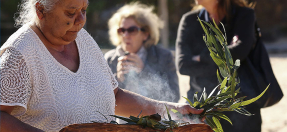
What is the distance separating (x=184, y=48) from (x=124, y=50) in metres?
0.69

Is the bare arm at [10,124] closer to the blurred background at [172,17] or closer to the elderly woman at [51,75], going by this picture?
the elderly woman at [51,75]

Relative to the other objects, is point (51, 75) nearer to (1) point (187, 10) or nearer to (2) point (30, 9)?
(2) point (30, 9)

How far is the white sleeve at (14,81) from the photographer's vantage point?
1351mm

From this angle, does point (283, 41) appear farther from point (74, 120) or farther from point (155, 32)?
point (74, 120)

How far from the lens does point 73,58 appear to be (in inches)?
69.7

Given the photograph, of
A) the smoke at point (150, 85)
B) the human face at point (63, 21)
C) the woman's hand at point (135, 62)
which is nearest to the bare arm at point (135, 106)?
the human face at point (63, 21)

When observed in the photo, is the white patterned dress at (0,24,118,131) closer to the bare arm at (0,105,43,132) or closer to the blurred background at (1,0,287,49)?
the bare arm at (0,105,43,132)

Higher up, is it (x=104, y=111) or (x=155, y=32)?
(x=155, y=32)

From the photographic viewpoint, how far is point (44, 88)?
1.49 m

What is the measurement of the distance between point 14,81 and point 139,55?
216 cm

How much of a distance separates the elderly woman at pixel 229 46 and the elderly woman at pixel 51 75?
48.7 inches

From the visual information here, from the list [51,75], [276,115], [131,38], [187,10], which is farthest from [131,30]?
[187,10]

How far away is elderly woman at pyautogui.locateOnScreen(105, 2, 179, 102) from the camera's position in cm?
321

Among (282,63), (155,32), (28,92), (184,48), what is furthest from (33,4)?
(282,63)
